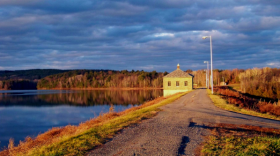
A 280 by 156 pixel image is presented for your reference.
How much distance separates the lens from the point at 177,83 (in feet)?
158

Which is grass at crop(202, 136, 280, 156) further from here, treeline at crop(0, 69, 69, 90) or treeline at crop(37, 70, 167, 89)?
treeline at crop(0, 69, 69, 90)

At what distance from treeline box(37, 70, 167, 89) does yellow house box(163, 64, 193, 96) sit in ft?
227

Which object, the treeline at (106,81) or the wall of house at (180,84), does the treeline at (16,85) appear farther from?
the wall of house at (180,84)

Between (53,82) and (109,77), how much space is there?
37.8 metres

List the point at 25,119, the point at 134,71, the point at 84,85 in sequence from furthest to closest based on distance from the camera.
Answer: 1. the point at 134,71
2. the point at 84,85
3. the point at 25,119

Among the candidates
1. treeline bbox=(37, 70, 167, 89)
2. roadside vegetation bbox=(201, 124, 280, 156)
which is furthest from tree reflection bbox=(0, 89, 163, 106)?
treeline bbox=(37, 70, 167, 89)

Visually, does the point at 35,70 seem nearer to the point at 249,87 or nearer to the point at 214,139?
the point at 249,87

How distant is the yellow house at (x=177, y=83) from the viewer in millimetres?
47625

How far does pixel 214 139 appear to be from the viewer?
22.4 ft

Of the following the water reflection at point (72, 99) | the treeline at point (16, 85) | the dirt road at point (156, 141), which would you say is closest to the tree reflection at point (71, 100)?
the water reflection at point (72, 99)

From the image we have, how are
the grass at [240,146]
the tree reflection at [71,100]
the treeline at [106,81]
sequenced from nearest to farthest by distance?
the grass at [240,146] → the tree reflection at [71,100] → the treeline at [106,81]

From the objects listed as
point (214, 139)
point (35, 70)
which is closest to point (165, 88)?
point (214, 139)

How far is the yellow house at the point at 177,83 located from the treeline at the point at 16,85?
115037 mm

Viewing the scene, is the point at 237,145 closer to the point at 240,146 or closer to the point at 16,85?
the point at 240,146
